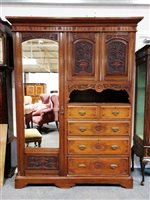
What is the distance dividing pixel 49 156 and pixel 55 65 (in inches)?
46.8

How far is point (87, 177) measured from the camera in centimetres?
257

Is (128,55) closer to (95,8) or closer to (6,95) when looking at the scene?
(95,8)

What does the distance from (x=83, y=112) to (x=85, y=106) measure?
81 mm

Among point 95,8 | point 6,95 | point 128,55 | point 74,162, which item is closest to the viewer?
point 128,55

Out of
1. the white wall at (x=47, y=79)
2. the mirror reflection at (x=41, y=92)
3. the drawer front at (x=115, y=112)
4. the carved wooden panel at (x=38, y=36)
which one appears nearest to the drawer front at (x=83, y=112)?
the drawer front at (x=115, y=112)

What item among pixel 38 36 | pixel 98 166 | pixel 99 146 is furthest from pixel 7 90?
pixel 98 166

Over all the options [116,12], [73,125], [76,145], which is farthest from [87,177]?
[116,12]

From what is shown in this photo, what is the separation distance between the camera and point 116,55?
2.43 m

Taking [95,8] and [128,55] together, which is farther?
[95,8]

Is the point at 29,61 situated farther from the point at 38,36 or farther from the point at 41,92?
the point at 41,92

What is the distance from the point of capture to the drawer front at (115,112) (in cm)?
248

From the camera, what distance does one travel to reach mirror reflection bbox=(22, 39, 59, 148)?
8.07ft

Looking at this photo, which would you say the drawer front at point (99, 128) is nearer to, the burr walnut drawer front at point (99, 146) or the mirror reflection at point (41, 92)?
the burr walnut drawer front at point (99, 146)

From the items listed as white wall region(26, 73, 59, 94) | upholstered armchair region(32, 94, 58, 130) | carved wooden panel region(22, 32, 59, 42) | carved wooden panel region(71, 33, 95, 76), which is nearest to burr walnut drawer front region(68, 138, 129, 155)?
upholstered armchair region(32, 94, 58, 130)
